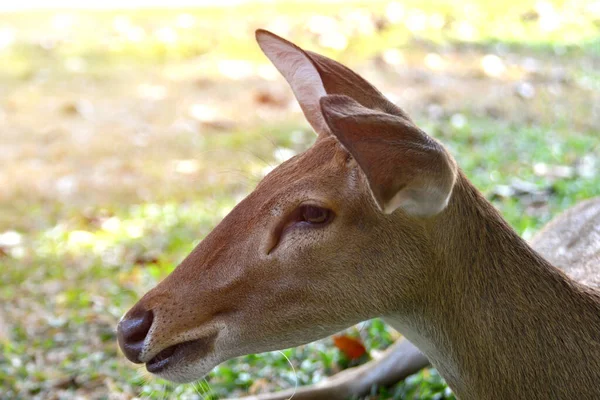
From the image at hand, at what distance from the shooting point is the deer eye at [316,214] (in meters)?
2.23

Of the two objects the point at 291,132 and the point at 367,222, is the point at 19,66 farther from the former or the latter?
the point at 367,222

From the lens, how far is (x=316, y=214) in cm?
224

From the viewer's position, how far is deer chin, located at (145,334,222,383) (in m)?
2.32

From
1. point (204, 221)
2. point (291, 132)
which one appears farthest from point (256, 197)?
point (291, 132)

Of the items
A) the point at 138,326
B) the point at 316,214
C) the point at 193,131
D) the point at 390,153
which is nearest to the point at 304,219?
the point at 316,214

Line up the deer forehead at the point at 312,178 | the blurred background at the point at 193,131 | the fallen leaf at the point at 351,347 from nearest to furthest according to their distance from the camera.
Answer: the deer forehead at the point at 312,178, the fallen leaf at the point at 351,347, the blurred background at the point at 193,131

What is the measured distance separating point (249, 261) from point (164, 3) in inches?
396

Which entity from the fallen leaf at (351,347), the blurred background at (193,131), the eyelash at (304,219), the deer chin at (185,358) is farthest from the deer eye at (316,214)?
the fallen leaf at (351,347)

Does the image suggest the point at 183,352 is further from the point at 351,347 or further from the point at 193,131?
the point at 193,131

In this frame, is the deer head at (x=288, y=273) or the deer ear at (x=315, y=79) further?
the deer ear at (x=315, y=79)

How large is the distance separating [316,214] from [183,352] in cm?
52

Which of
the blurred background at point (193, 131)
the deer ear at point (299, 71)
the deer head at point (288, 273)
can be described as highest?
the deer ear at point (299, 71)

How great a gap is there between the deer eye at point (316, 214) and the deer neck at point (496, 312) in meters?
0.30

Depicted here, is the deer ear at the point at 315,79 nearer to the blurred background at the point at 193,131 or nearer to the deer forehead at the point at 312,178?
the deer forehead at the point at 312,178
